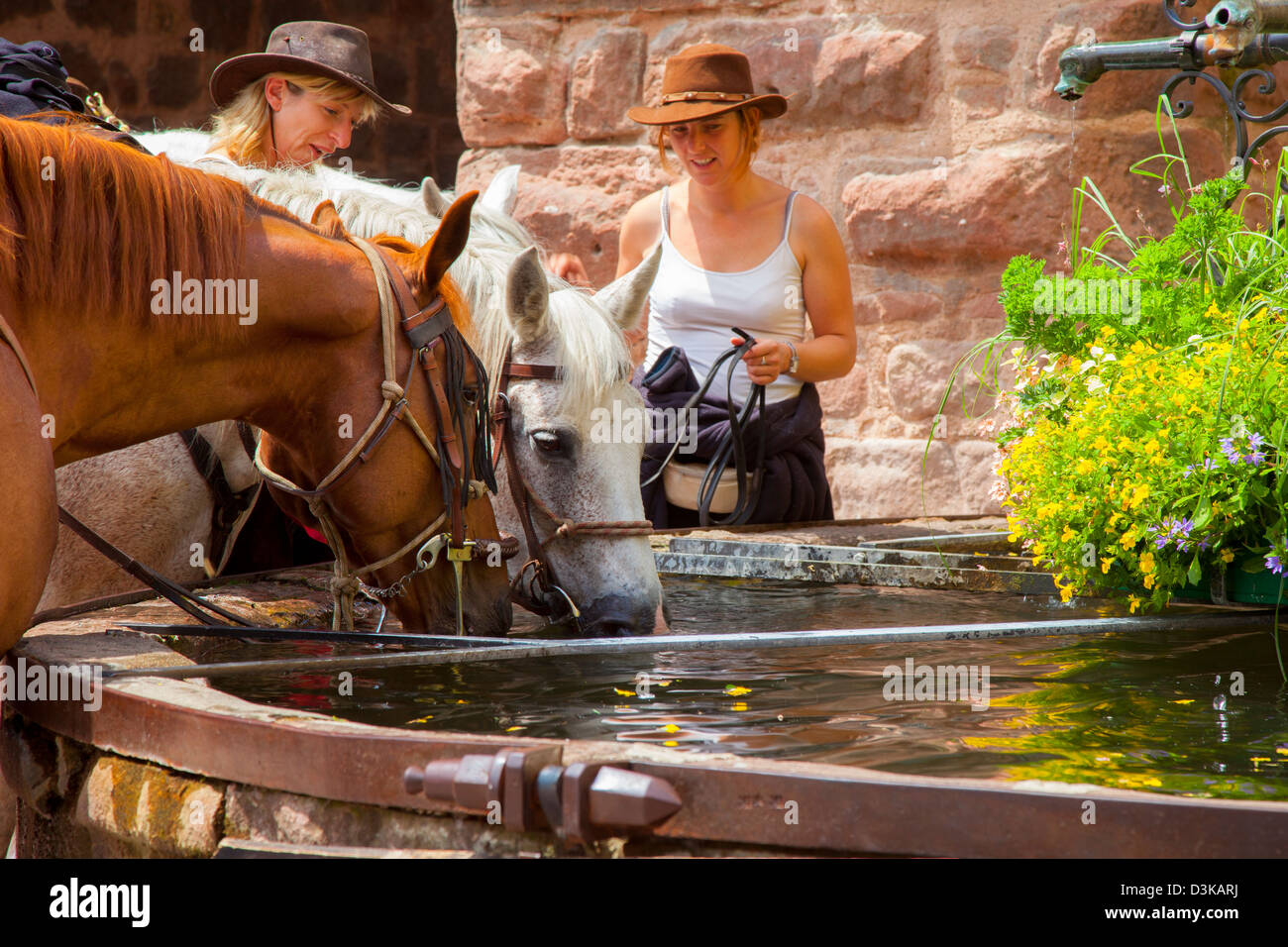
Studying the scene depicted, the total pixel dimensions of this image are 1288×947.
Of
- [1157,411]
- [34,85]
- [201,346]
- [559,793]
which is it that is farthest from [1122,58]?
[559,793]

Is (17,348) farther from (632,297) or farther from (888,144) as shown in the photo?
(888,144)

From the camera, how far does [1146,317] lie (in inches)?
103

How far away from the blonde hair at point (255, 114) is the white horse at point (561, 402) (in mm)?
547

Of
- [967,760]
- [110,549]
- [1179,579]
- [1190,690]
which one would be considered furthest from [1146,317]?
[110,549]

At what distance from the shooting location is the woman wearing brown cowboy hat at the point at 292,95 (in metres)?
3.15

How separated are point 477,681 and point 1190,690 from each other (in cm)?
104

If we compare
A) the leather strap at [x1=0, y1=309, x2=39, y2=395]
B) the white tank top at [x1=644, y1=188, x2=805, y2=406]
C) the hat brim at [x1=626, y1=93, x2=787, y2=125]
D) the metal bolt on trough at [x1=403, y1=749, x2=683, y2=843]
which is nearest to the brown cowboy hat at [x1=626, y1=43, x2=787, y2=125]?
the hat brim at [x1=626, y1=93, x2=787, y2=125]

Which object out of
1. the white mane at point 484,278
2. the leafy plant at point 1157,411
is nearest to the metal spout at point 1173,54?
the leafy plant at point 1157,411

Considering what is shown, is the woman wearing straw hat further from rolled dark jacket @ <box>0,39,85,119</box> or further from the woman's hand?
rolled dark jacket @ <box>0,39,85,119</box>

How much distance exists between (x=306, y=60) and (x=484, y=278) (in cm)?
89

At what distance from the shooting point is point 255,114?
3201 mm

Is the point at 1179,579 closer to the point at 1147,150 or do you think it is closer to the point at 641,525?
the point at 641,525

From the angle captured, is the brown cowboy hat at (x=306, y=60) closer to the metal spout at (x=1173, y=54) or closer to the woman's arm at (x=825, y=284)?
the woman's arm at (x=825, y=284)
